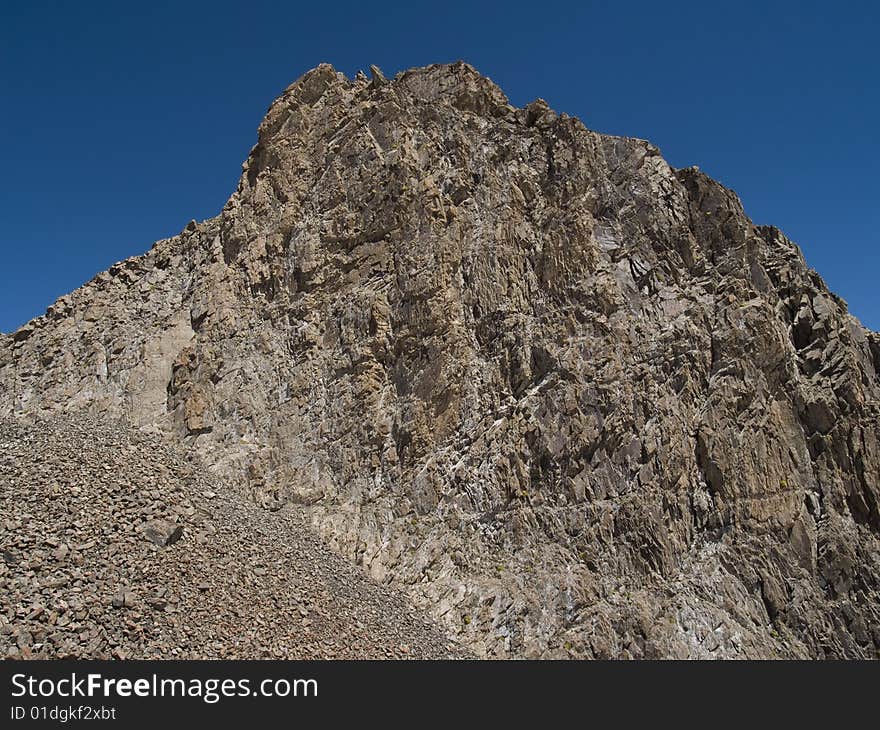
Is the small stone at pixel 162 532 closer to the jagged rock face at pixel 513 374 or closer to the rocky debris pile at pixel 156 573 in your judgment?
the rocky debris pile at pixel 156 573

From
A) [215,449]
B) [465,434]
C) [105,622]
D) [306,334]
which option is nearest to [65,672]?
[105,622]

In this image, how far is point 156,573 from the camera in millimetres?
13883

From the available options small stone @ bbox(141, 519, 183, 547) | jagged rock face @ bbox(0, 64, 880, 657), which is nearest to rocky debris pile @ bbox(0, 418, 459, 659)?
small stone @ bbox(141, 519, 183, 547)

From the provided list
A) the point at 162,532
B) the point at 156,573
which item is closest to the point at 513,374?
the point at 162,532

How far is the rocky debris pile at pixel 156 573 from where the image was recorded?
39.6 feet

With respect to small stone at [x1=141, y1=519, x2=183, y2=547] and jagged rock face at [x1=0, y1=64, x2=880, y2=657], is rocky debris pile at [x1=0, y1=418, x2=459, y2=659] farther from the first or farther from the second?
jagged rock face at [x1=0, y1=64, x2=880, y2=657]

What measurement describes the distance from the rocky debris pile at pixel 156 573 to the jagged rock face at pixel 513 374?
2691mm

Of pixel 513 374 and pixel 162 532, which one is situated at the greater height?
pixel 513 374

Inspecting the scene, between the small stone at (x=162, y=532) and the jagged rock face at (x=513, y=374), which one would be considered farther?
the jagged rock face at (x=513, y=374)

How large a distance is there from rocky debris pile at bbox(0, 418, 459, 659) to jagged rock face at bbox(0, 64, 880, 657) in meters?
2.69

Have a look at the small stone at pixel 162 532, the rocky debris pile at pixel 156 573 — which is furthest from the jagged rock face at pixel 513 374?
the small stone at pixel 162 532

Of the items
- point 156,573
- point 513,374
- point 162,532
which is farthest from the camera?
point 513,374

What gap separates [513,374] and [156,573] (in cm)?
1441

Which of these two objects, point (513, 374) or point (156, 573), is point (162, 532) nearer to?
point (156, 573)
